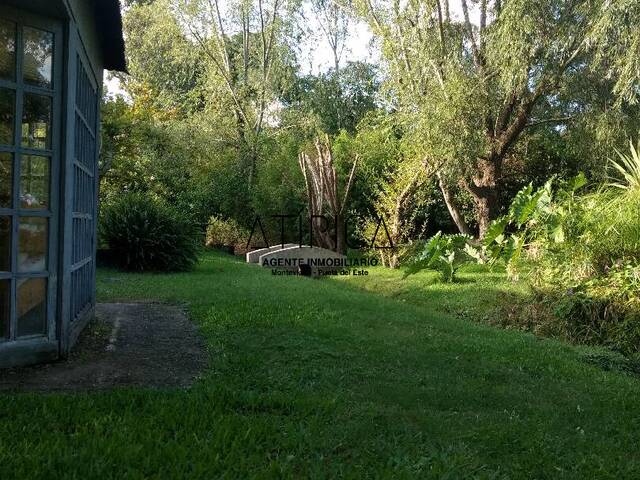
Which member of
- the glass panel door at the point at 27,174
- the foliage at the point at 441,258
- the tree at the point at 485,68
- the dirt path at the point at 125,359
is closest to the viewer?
the dirt path at the point at 125,359

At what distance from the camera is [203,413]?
3.89 metres

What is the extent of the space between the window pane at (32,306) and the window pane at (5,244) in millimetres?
165

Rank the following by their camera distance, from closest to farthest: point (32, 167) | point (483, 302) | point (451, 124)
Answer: point (32, 167) → point (483, 302) → point (451, 124)

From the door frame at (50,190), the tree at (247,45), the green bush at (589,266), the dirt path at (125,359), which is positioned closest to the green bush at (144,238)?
the dirt path at (125,359)

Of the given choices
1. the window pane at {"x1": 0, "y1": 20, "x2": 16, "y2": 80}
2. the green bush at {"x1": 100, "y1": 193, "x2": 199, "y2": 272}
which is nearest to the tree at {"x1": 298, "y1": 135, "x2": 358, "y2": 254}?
the green bush at {"x1": 100, "y1": 193, "x2": 199, "y2": 272}

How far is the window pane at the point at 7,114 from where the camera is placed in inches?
181

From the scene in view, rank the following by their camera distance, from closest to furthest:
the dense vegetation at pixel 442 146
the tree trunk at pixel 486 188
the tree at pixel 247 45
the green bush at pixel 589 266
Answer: the green bush at pixel 589 266 → the dense vegetation at pixel 442 146 → the tree trunk at pixel 486 188 → the tree at pixel 247 45

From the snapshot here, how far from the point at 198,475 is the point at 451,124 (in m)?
13.9

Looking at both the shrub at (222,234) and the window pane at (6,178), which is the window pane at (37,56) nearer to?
the window pane at (6,178)

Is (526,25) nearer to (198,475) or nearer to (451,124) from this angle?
(451,124)

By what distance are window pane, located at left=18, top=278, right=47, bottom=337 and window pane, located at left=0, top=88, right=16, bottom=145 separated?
111cm

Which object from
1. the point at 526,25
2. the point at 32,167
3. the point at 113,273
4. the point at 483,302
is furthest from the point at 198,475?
the point at 526,25

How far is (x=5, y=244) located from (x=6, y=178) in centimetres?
51

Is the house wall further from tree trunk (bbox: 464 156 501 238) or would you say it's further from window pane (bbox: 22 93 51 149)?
tree trunk (bbox: 464 156 501 238)
